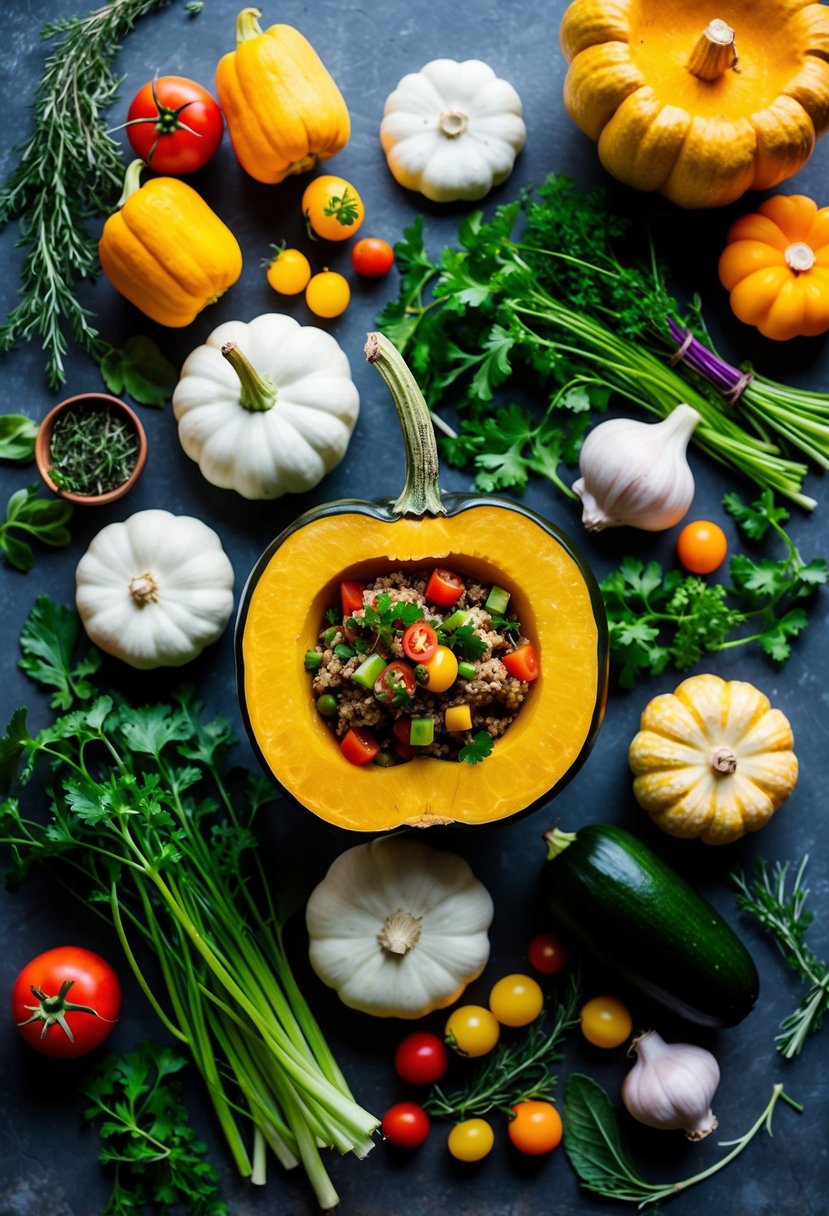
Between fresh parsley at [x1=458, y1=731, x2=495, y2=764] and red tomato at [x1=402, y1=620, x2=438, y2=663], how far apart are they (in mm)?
179

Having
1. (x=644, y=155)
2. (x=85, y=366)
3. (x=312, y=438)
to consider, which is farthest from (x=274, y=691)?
(x=644, y=155)

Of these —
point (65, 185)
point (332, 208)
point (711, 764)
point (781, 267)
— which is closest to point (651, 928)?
point (711, 764)

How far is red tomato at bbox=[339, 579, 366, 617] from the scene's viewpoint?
2256 mm

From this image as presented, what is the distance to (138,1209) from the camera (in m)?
2.50

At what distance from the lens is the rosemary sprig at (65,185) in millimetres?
2643

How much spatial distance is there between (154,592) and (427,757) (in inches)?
29.0

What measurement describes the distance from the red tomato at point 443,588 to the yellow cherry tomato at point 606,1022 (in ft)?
3.20

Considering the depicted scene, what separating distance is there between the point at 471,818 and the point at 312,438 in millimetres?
927

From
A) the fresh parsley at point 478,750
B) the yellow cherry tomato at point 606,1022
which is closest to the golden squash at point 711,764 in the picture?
the yellow cherry tomato at point 606,1022

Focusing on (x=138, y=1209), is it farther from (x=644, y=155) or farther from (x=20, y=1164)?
(x=644, y=155)

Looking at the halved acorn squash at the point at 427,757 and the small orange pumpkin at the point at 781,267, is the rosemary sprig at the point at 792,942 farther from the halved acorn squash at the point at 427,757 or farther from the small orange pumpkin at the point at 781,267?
the small orange pumpkin at the point at 781,267

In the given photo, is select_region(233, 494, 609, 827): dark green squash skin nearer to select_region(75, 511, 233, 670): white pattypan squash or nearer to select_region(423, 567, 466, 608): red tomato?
select_region(423, 567, 466, 608): red tomato

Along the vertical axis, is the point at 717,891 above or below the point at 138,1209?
above

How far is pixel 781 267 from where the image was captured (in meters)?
2.62
